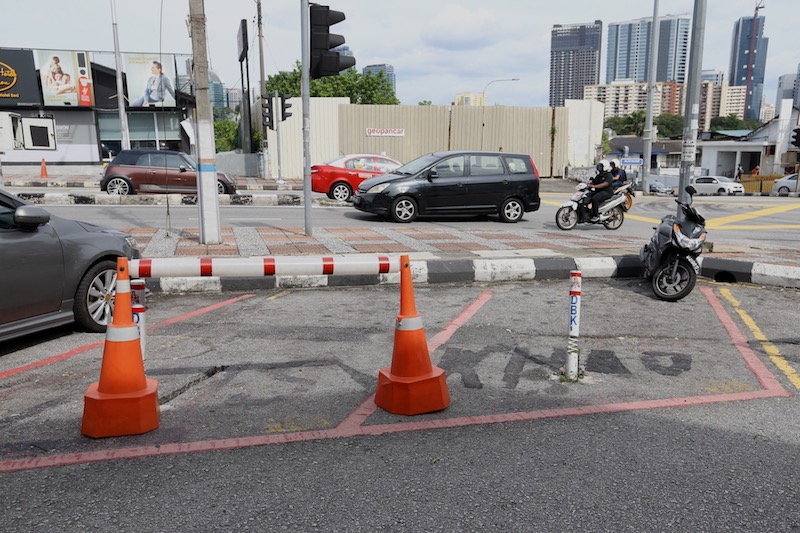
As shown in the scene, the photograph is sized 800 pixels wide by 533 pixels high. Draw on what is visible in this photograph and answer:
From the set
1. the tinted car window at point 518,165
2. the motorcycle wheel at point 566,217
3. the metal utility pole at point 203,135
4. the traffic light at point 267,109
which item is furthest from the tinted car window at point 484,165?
the traffic light at point 267,109

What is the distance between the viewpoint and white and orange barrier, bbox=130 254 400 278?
13.0ft

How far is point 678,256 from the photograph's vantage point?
7.36 meters

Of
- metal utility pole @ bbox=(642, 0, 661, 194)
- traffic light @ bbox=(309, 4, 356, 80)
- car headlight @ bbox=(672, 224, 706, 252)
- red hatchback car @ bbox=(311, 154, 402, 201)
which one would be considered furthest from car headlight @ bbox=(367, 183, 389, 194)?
metal utility pole @ bbox=(642, 0, 661, 194)

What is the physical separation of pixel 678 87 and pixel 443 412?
20064 cm

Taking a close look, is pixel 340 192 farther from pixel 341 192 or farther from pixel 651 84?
pixel 651 84

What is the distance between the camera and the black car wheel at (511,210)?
1461 centimetres

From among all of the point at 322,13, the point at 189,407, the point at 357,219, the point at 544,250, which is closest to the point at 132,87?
the point at 357,219

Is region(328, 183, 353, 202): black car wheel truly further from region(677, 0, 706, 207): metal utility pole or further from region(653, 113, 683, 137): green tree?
region(653, 113, 683, 137): green tree

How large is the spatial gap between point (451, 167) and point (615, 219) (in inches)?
154

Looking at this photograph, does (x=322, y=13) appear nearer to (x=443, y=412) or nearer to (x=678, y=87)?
(x=443, y=412)

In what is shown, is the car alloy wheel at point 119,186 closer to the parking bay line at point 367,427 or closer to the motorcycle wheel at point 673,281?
the motorcycle wheel at point 673,281

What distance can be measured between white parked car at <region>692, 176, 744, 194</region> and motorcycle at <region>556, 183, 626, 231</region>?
29576 millimetres

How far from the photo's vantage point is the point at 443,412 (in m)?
4.05

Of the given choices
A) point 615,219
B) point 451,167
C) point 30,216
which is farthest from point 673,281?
point 451,167
